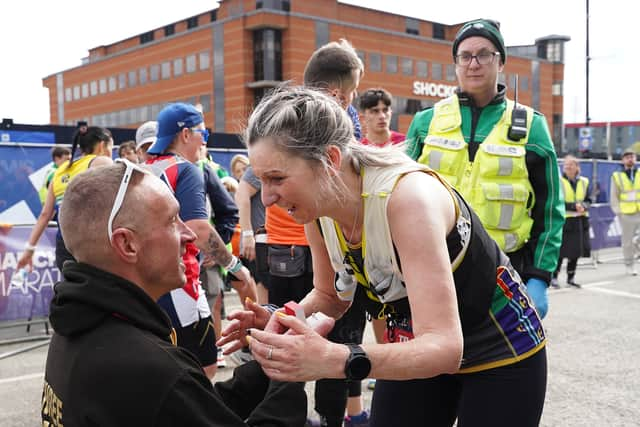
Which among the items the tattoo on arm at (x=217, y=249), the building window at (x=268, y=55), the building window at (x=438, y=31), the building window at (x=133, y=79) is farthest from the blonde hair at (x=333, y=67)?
the building window at (x=133, y=79)

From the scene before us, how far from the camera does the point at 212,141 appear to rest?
16.2 m

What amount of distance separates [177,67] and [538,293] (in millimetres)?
63645

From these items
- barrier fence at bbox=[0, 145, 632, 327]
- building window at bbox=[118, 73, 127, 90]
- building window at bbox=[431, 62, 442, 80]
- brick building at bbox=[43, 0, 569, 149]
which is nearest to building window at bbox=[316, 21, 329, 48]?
brick building at bbox=[43, 0, 569, 149]

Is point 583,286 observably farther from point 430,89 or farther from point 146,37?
point 146,37

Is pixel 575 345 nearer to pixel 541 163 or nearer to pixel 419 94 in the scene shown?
pixel 541 163

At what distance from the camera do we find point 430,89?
66375mm

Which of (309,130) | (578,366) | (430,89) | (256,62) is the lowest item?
(578,366)

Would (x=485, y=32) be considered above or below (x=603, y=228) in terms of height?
above

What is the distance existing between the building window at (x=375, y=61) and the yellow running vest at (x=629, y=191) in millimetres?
50912

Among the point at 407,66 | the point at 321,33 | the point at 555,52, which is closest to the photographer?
the point at 321,33

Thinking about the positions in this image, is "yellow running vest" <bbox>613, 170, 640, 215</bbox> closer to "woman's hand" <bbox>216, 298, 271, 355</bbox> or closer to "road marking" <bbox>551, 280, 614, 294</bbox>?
"road marking" <bbox>551, 280, 614, 294</bbox>

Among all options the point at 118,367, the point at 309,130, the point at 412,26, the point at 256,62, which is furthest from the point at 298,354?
the point at 412,26

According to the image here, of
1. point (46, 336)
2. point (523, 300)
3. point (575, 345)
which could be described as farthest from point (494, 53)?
point (46, 336)

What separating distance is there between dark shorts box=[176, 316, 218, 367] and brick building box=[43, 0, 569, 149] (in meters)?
47.1
